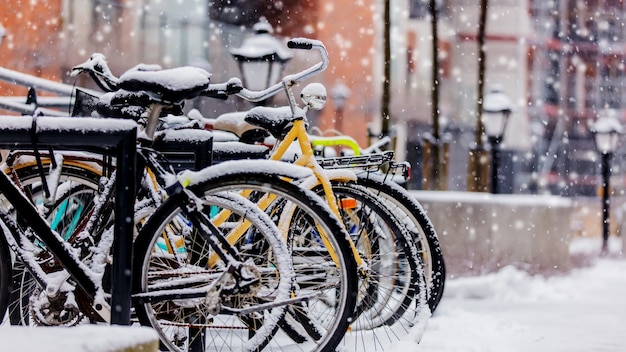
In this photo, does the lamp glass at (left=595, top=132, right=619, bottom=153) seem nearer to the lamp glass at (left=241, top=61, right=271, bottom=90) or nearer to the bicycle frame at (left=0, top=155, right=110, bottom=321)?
the lamp glass at (left=241, top=61, right=271, bottom=90)

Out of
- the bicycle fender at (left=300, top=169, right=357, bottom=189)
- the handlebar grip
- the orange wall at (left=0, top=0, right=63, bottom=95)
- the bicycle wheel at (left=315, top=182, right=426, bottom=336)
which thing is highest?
the orange wall at (left=0, top=0, right=63, bottom=95)

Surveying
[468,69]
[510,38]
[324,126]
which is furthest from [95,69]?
[510,38]

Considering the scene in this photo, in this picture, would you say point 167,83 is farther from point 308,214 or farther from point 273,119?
point 273,119

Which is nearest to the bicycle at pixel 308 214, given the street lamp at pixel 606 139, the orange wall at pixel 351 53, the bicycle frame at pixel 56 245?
the bicycle frame at pixel 56 245

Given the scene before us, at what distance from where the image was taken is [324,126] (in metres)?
21.5

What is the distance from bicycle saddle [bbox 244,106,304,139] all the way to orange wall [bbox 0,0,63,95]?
23.5 feet

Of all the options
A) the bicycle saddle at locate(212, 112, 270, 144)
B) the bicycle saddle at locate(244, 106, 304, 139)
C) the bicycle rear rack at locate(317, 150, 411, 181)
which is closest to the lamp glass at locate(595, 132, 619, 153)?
the bicycle saddle at locate(212, 112, 270, 144)

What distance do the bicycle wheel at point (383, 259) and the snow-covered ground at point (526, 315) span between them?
0.20 metres

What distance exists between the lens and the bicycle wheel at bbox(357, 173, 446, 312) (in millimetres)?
4129

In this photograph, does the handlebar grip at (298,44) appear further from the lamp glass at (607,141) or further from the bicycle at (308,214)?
the lamp glass at (607,141)

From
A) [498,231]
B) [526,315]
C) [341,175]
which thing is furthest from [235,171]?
[498,231]

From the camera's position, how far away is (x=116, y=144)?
2.94m

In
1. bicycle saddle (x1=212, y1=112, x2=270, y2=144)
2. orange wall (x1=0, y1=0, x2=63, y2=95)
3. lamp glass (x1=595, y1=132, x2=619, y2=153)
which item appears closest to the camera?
bicycle saddle (x1=212, y1=112, x2=270, y2=144)

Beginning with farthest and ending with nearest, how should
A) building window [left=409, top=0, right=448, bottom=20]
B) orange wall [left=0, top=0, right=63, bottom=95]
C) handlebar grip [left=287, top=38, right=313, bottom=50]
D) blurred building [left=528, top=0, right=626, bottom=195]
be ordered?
blurred building [left=528, top=0, right=626, bottom=195] < building window [left=409, top=0, right=448, bottom=20] < orange wall [left=0, top=0, right=63, bottom=95] < handlebar grip [left=287, top=38, right=313, bottom=50]
